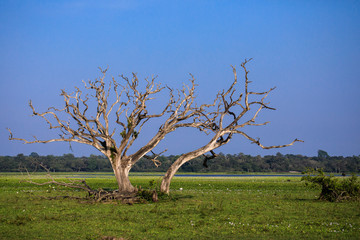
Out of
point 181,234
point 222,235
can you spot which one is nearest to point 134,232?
point 181,234

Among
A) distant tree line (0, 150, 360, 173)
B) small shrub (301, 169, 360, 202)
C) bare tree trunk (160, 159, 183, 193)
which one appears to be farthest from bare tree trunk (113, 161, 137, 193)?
distant tree line (0, 150, 360, 173)

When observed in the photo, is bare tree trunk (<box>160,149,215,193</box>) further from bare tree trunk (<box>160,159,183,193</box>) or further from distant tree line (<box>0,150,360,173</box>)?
distant tree line (<box>0,150,360,173</box>)

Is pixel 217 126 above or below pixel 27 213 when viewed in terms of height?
above

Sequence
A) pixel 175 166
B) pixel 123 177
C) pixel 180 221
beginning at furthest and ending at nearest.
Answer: pixel 175 166
pixel 123 177
pixel 180 221

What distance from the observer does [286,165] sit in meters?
168

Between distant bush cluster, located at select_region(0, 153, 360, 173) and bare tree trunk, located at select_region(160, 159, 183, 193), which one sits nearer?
bare tree trunk, located at select_region(160, 159, 183, 193)

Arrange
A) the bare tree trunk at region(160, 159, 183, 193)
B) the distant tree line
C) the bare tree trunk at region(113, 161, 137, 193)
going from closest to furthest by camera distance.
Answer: the bare tree trunk at region(113, 161, 137, 193), the bare tree trunk at region(160, 159, 183, 193), the distant tree line

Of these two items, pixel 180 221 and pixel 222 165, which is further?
pixel 222 165

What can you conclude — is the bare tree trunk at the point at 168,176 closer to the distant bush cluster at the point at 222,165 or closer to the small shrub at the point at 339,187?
the small shrub at the point at 339,187

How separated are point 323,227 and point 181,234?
5.73m

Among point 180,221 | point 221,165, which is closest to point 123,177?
point 180,221

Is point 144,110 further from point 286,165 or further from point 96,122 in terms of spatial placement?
point 286,165

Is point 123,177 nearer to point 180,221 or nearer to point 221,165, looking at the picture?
point 180,221

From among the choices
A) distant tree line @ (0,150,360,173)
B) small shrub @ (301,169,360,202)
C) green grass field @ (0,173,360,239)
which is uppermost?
distant tree line @ (0,150,360,173)
